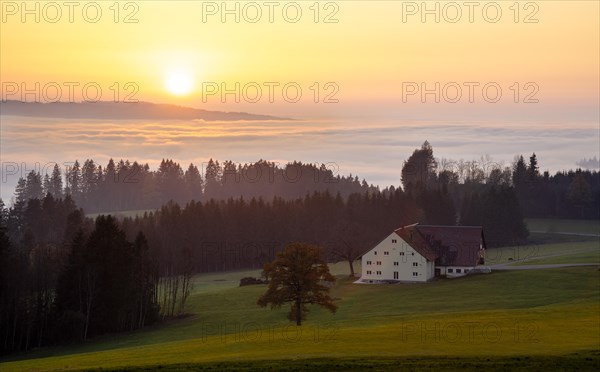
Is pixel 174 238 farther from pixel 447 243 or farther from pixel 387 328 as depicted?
pixel 387 328

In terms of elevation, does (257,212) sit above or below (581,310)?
above

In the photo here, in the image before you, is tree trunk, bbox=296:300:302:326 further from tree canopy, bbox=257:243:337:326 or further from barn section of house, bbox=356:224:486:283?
barn section of house, bbox=356:224:486:283

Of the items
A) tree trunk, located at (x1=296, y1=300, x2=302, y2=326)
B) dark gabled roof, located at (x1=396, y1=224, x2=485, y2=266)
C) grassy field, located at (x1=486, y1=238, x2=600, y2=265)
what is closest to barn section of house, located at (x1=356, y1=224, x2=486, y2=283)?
dark gabled roof, located at (x1=396, y1=224, x2=485, y2=266)

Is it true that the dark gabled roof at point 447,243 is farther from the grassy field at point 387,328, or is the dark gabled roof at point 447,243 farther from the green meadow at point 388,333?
the grassy field at point 387,328

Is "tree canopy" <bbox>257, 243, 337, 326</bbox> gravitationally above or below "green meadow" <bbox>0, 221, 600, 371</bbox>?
above

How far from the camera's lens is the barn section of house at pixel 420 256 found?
10031 cm

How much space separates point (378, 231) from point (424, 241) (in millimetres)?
46851

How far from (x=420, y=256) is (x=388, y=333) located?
45.5 m

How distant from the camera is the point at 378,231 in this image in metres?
152

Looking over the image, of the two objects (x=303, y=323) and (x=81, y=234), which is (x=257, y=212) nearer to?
(x=81, y=234)

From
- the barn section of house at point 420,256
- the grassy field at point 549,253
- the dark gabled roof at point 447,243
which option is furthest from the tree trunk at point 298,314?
the grassy field at point 549,253

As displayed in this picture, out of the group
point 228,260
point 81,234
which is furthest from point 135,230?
point 81,234

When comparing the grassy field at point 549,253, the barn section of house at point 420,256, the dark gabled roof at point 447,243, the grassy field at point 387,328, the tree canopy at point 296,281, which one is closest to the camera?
the grassy field at point 387,328

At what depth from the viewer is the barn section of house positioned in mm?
100312
